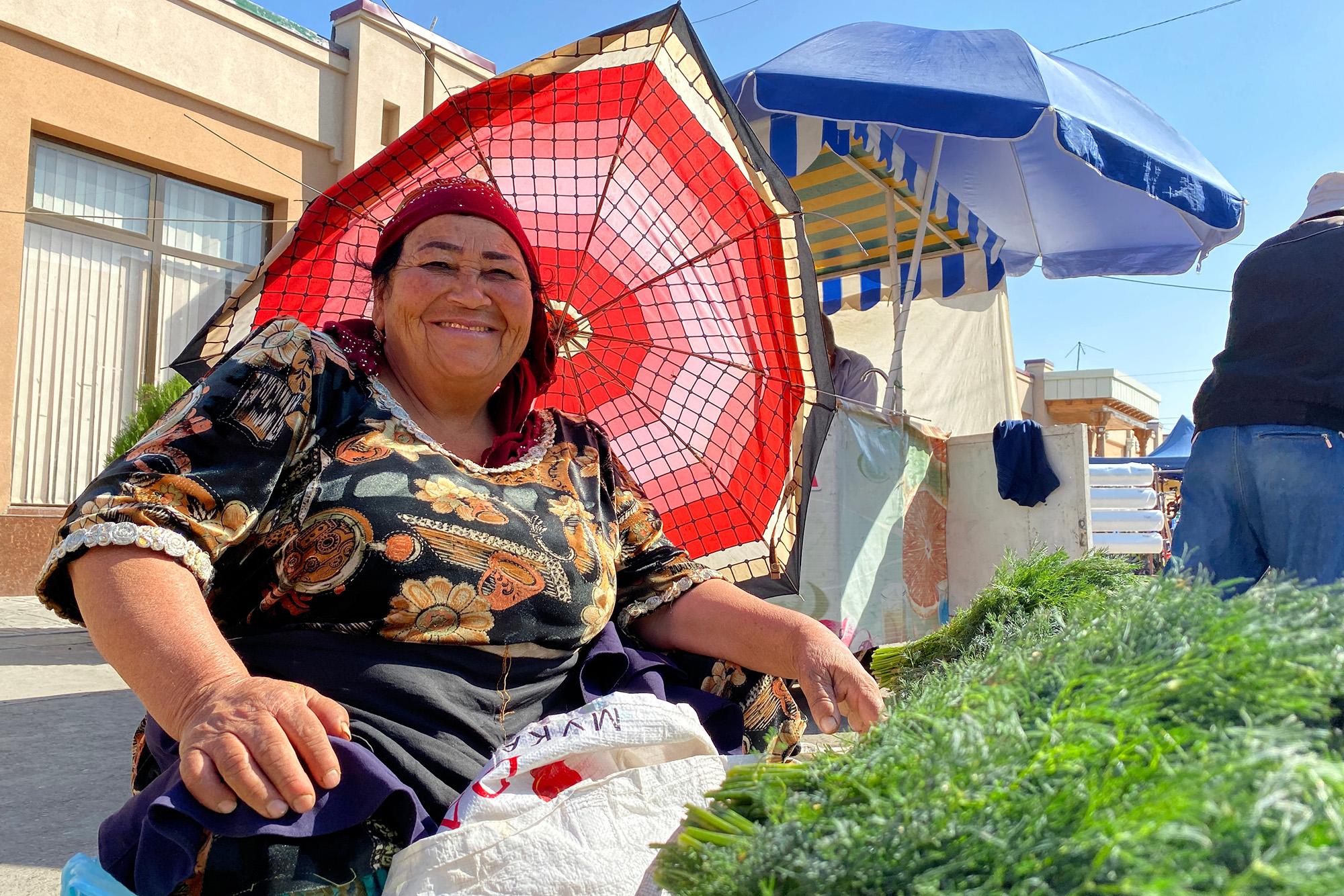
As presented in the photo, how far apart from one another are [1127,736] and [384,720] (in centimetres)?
105

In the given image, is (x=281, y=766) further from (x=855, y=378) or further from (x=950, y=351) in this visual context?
(x=950, y=351)

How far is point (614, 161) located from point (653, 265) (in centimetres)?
31

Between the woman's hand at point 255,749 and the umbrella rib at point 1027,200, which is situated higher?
the umbrella rib at point 1027,200

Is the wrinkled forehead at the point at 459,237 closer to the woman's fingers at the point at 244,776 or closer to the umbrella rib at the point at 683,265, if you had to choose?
the umbrella rib at the point at 683,265

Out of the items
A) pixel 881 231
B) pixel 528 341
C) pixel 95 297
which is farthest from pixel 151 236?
pixel 528 341

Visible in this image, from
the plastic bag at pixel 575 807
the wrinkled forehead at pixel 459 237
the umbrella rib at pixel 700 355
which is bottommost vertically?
the plastic bag at pixel 575 807

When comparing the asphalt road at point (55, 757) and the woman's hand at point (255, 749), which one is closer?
the woman's hand at point (255, 749)

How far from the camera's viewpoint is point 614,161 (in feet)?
7.68

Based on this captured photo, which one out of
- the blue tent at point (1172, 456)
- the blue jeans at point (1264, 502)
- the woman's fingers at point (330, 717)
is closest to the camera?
the woman's fingers at point (330, 717)

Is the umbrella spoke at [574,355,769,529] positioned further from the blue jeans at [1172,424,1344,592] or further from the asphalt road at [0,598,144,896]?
the asphalt road at [0,598,144,896]

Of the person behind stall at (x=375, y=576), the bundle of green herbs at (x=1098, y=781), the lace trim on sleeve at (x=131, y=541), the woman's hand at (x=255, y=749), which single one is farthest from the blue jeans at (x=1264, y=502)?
the lace trim on sleeve at (x=131, y=541)

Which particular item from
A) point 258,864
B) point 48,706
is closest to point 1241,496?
point 258,864

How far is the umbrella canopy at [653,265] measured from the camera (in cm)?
213

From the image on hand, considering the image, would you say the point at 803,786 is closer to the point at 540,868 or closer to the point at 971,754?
the point at 971,754
